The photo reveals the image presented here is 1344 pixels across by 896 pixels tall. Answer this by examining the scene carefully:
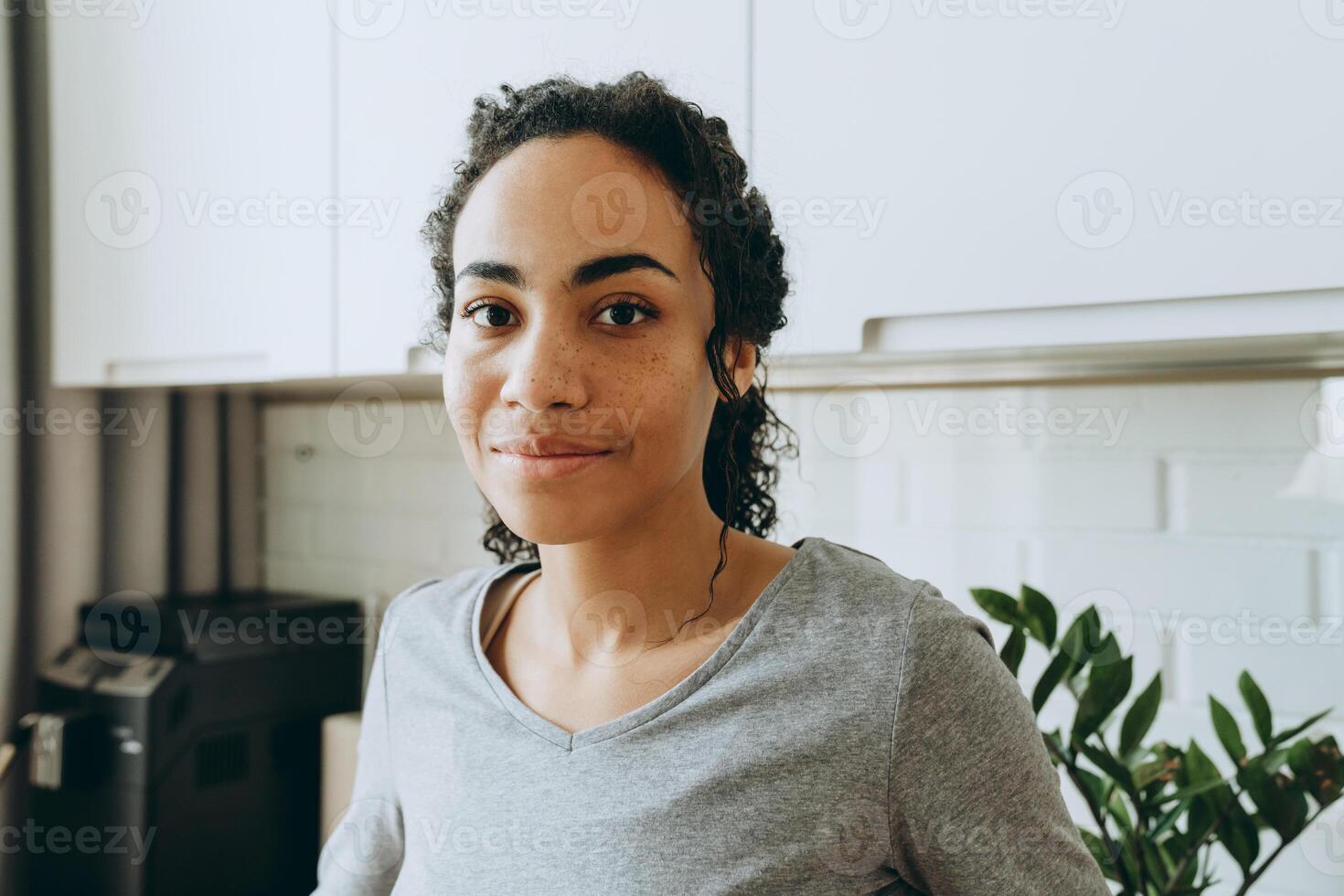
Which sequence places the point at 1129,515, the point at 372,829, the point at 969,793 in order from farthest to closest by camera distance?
the point at 1129,515, the point at 372,829, the point at 969,793

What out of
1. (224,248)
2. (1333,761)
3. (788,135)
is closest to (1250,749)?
(1333,761)

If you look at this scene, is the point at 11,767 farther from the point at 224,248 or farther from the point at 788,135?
the point at 788,135

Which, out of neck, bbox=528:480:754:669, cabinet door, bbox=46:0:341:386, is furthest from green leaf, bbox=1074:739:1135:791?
cabinet door, bbox=46:0:341:386

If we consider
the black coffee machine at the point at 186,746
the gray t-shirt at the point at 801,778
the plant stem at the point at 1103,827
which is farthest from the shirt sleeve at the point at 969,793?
the black coffee machine at the point at 186,746

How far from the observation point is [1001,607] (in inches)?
36.1

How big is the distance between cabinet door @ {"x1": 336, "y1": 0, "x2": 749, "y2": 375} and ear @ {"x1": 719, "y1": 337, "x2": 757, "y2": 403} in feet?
0.95

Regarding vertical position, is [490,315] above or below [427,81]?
below

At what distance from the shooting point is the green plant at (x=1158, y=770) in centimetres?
87

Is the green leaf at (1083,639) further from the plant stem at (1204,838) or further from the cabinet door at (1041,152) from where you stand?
the cabinet door at (1041,152)

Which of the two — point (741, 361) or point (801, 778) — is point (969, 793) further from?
point (741, 361)

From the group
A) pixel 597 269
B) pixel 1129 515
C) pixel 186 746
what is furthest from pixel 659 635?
pixel 186 746

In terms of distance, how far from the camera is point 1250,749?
1109 mm

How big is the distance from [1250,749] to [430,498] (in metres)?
1.15

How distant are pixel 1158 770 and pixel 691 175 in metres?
0.60
